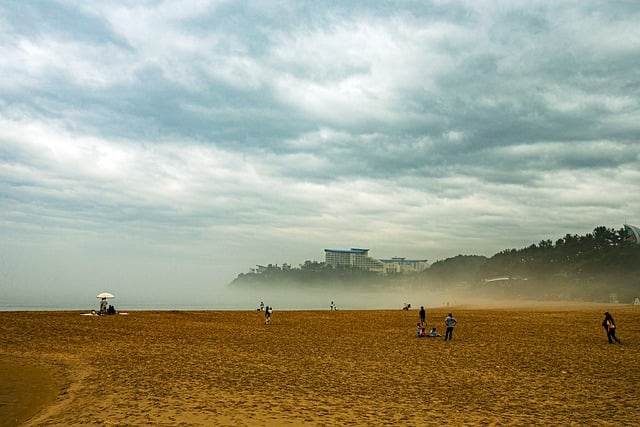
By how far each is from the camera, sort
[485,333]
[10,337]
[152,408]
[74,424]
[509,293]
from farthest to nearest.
Answer: [509,293]
[485,333]
[10,337]
[152,408]
[74,424]

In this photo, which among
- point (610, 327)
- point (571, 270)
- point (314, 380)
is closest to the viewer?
point (314, 380)

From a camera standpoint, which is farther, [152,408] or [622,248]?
[622,248]

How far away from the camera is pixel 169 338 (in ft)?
94.9

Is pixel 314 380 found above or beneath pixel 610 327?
beneath

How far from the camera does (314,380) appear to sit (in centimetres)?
1609

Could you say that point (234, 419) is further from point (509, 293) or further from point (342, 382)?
point (509, 293)

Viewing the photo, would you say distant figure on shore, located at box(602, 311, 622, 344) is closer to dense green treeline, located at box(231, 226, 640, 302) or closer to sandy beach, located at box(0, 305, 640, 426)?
sandy beach, located at box(0, 305, 640, 426)

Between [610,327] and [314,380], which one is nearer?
[314,380]

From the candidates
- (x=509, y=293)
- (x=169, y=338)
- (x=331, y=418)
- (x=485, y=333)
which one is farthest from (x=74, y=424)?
(x=509, y=293)

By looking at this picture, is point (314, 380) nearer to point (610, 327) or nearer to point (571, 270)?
point (610, 327)

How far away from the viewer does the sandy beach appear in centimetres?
1152

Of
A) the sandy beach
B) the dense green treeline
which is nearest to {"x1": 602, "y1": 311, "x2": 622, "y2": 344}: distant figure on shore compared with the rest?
the sandy beach

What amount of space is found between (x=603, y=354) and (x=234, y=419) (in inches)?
754

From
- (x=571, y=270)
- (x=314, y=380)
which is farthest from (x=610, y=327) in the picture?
(x=571, y=270)
